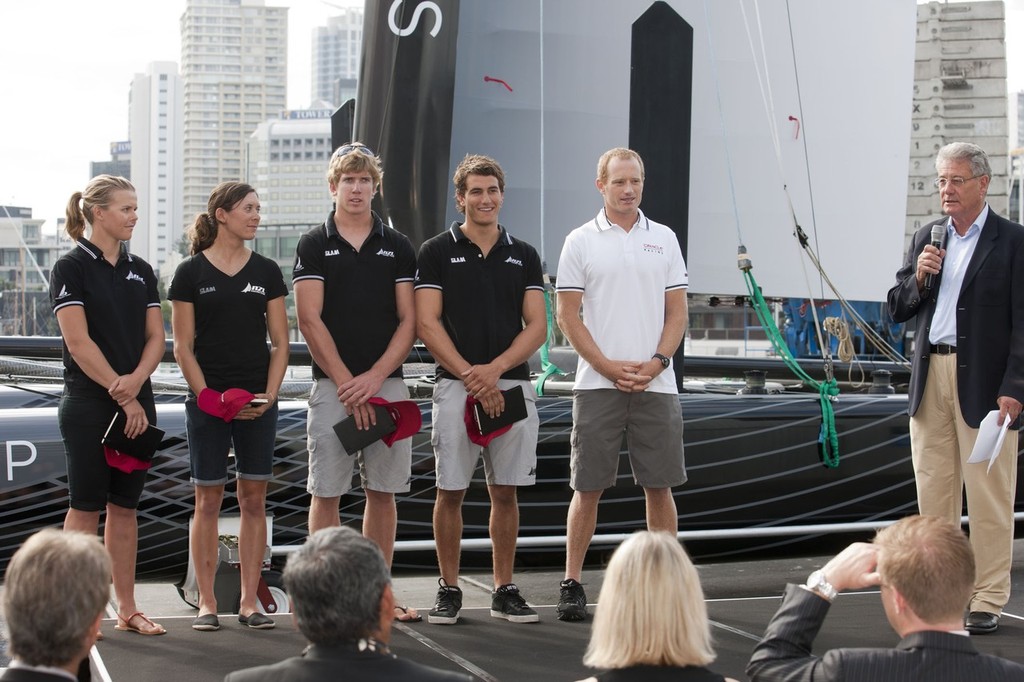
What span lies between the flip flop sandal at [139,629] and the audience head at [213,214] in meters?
1.22

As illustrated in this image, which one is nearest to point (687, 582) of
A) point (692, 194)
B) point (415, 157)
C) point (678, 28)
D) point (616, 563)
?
point (616, 563)

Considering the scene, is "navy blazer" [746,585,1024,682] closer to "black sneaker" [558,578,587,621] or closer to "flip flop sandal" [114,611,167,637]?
"black sneaker" [558,578,587,621]

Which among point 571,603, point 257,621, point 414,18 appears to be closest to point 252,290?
point 257,621

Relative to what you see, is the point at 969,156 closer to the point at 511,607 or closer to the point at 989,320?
the point at 989,320

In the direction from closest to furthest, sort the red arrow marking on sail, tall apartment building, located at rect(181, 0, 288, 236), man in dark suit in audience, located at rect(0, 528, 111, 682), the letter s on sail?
man in dark suit in audience, located at rect(0, 528, 111, 682) → the letter s on sail → the red arrow marking on sail → tall apartment building, located at rect(181, 0, 288, 236)

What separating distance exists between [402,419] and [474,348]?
1.21 ft

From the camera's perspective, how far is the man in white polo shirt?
4223 millimetres

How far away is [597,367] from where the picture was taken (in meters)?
4.19

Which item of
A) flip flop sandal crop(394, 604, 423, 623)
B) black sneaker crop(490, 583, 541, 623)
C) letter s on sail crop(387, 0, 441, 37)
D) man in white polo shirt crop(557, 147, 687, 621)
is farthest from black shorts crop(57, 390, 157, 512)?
letter s on sail crop(387, 0, 441, 37)

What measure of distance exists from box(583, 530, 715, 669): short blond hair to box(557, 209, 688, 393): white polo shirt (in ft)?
7.56

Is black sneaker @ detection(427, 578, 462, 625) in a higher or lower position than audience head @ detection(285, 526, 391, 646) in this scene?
lower

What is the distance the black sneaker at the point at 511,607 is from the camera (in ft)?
13.2

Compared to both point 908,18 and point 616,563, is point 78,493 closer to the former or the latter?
point 616,563

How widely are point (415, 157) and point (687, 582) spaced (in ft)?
16.0
